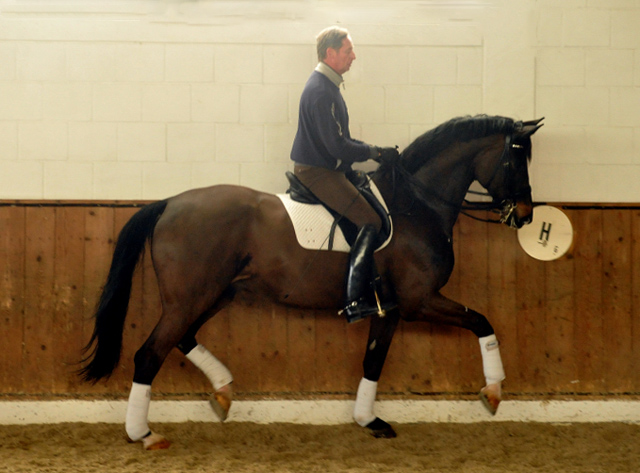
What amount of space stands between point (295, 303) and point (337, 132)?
39.8 inches

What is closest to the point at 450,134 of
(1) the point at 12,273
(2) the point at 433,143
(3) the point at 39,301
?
(2) the point at 433,143

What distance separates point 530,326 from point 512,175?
1070mm

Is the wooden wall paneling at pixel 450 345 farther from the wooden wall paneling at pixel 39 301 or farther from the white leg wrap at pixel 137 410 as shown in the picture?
the wooden wall paneling at pixel 39 301

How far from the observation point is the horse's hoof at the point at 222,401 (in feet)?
11.1

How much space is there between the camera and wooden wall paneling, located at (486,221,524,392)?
364 centimetres

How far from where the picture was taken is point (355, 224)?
3.12 m

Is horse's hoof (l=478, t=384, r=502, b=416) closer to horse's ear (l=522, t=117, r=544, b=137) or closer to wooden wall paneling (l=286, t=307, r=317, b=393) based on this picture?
wooden wall paneling (l=286, t=307, r=317, b=393)

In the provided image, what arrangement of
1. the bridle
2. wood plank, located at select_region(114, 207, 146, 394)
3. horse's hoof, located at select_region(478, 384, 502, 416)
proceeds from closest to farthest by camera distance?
1. the bridle
2. horse's hoof, located at select_region(478, 384, 502, 416)
3. wood plank, located at select_region(114, 207, 146, 394)

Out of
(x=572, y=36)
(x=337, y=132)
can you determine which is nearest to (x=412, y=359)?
(x=337, y=132)

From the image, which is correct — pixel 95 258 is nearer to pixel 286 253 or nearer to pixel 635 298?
pixel 286 253

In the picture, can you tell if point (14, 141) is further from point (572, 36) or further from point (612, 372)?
point (612, 372)

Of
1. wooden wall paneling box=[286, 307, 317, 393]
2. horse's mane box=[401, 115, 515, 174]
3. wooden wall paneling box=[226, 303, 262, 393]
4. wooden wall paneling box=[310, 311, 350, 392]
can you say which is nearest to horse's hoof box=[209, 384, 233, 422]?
wooden wall paneling box=[226, 303, 262, 393]

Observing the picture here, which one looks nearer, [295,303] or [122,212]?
[295,303]

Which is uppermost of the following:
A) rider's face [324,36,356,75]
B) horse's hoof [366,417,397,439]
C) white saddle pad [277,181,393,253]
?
rider's face [324,36,356,75]
